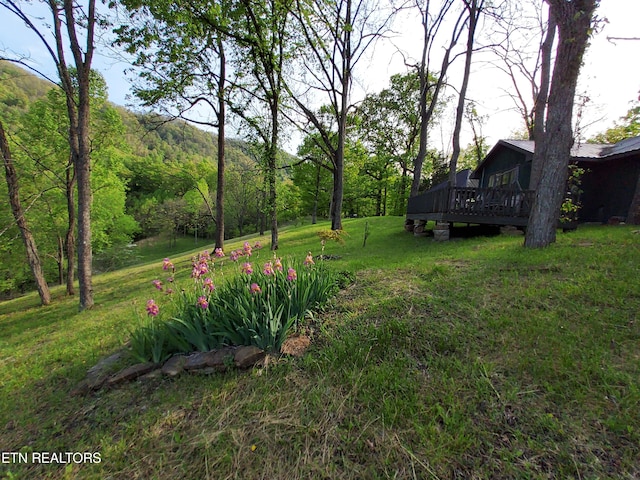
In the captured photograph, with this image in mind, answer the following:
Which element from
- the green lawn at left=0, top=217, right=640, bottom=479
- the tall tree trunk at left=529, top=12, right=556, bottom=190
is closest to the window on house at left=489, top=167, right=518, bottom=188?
the tall tree trunk at left=529, top=12, right=556, bottom=190

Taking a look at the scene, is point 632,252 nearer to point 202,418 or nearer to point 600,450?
point 600,450

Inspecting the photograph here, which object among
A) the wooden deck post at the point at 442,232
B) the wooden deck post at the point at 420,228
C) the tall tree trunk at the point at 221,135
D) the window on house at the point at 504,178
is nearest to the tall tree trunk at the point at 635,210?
the window on house at the point at 504,178

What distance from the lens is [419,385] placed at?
1942 mm

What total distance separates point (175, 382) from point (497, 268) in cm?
463

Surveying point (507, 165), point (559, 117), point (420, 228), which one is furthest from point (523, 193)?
point (507, 165)

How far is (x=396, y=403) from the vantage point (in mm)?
1799

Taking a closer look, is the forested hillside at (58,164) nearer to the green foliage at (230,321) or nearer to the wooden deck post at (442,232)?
the wooden deck post at (442,232)

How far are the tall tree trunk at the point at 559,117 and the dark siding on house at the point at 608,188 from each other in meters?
5.75

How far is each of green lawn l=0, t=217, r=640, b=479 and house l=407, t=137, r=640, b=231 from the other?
14.7ft

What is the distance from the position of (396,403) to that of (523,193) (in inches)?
312

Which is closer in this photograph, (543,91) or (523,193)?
(523,193)

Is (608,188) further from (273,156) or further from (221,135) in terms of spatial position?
(221,135)

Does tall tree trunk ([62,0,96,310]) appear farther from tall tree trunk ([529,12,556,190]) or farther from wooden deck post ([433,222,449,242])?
tall tree trunk ([529,12,556,190])

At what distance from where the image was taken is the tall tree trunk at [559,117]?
4484mm
